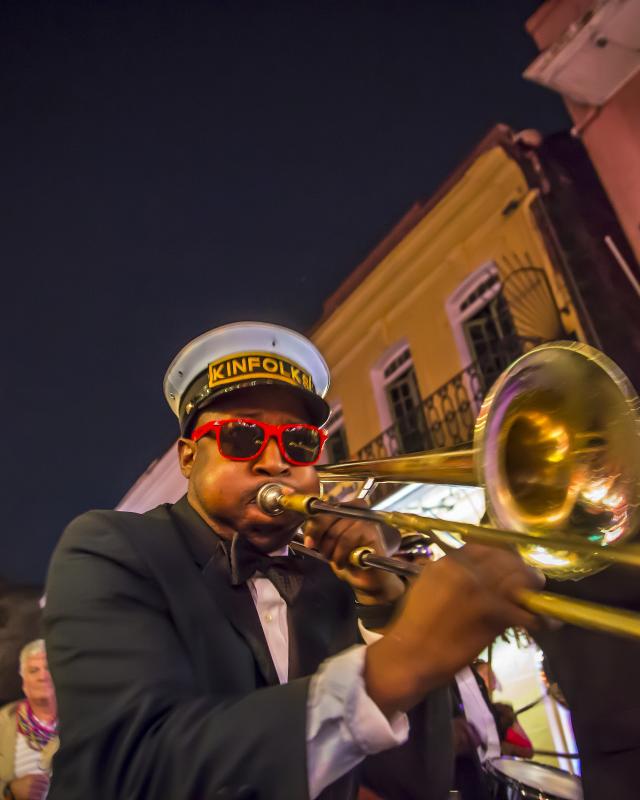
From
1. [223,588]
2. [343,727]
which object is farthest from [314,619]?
[343,727]

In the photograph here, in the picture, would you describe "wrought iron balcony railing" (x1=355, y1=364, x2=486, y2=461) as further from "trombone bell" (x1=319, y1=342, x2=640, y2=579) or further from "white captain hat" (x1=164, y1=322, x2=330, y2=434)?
"trombone bell" (x1=319, y1=342, x2=640, y2=579)

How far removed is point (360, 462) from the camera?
2211mm

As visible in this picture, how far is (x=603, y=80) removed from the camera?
25.6 feet

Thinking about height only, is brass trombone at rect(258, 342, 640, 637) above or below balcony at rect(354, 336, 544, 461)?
below

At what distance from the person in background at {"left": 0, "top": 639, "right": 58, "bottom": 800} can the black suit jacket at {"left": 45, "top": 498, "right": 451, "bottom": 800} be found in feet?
10.4

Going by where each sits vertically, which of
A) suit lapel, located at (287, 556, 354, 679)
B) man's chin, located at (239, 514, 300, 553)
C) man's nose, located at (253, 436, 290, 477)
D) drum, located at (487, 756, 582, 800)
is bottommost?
drum, located at (487, 756, 582, 800)

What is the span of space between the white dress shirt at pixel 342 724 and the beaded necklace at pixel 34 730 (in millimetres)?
4214

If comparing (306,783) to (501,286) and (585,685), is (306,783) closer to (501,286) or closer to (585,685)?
(585,685)

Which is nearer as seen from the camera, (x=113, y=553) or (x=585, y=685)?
(x=113, y=553)

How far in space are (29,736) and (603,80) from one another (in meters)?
9.28

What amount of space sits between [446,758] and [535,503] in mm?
885

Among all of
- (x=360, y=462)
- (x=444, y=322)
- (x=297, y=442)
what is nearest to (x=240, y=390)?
(x=297, y=442)

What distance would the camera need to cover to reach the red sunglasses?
2139 millimetres

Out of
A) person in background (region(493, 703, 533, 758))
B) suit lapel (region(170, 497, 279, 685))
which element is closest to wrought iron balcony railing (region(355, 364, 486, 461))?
person in background (region(493, 703, 533, 758))
